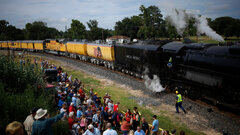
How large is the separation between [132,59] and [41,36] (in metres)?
107

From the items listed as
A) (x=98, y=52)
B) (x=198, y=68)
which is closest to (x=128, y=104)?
(x=198, y=68)

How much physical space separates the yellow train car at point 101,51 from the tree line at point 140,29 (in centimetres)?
1700

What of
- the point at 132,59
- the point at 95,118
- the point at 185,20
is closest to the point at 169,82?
the point at 132,59

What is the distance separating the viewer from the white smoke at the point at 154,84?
51.7 feet

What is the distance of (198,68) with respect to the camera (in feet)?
38.8

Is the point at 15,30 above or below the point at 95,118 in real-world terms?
above

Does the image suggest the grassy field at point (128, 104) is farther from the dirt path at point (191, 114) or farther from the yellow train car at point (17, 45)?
the yellow train car at point (17, 45)

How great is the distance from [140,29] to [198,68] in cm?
3940

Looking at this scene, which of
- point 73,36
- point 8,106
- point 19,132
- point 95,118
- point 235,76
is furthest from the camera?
point 73,36

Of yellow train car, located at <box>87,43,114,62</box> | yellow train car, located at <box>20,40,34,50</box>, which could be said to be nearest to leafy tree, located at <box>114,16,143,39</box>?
yellow train car, located at <box>20,40,34,50</box>

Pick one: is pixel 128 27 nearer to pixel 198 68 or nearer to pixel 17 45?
pixel 17 45

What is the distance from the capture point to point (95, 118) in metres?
8.72

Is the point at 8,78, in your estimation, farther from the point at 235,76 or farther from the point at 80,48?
the point at 80,48

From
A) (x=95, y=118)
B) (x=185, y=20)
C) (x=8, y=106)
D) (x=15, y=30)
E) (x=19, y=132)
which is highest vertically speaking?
(x=15, y=30)
